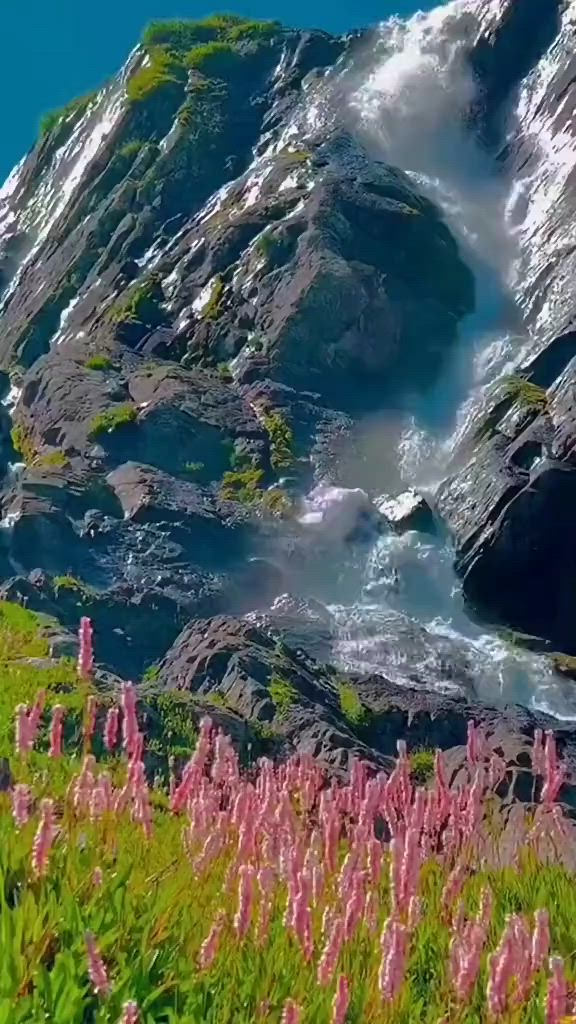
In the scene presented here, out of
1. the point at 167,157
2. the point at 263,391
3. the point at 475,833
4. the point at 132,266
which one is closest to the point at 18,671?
the point at 475,833

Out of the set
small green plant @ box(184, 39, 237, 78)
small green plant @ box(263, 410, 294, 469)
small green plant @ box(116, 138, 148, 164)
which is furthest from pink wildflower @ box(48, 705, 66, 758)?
small green plant @ box(184, 39, 237, 78)


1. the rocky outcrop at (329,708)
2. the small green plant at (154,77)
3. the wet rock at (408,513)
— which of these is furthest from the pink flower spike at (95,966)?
the small green plant at (154,77)

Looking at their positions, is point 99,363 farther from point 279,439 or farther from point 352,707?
point 352,707

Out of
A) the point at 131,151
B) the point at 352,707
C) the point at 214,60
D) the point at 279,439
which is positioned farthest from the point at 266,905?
the point at 214,60

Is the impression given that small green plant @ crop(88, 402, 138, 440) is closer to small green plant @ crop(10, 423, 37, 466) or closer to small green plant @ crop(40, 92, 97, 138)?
small green plant @ crop(10, 423, 37, 466)

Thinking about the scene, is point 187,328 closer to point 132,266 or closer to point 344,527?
point 132,266

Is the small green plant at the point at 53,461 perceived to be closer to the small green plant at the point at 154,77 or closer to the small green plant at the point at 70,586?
the small green plant at the point at 70,586
